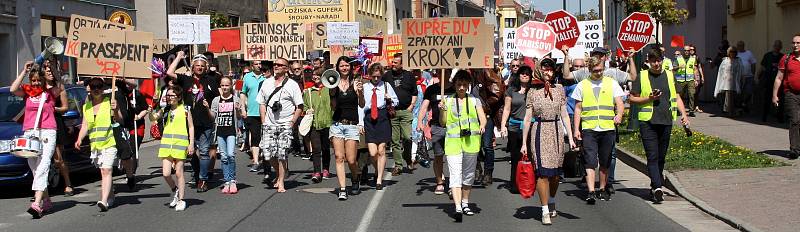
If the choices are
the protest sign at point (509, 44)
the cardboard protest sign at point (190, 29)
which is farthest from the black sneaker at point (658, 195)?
the protest sign at point (509, 44)

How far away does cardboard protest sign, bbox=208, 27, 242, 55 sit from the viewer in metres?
29.0

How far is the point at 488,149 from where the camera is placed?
14477 mm

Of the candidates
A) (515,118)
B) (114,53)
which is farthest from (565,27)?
(114,53)

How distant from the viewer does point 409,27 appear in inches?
550

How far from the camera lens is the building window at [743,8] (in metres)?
29.0

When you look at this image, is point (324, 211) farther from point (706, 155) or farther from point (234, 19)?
point (234, 19)

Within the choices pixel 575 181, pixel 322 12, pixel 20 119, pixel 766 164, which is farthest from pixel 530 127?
pixel 322 12

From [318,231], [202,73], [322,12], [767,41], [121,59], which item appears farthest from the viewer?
[322,12]

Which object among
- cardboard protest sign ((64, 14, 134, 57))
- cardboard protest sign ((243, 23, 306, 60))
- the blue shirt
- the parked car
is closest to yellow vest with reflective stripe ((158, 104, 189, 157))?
the parked car

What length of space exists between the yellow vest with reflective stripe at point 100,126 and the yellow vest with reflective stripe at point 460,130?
3.78 meters

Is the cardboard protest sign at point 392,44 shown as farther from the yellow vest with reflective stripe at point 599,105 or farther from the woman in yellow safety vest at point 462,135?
the woman in yellow safety vest at point 462,135

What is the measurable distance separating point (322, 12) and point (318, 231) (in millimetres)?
32606

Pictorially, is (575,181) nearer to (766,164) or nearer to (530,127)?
(766,164)

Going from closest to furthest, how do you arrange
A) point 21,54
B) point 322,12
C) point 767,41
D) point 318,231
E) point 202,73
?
point 318,231, point 202,73, point 767,41, point 21,54, point 322,12
